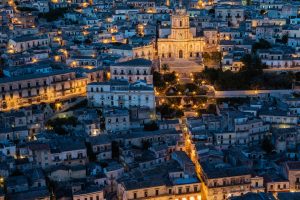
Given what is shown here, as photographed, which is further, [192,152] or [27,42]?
[27,42]

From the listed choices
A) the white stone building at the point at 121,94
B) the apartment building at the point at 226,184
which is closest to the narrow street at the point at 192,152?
the apartment building at the point at 226,184

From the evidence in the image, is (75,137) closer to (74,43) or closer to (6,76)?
(6,76)

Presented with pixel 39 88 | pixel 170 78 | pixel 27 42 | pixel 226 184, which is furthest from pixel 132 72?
pixel 226 184

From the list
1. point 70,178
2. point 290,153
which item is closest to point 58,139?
point 70,178

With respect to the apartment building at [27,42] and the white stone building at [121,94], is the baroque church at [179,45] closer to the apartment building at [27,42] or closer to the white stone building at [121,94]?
the white stone building at [121,94]

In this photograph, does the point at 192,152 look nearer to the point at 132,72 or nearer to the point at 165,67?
the point at 132,72

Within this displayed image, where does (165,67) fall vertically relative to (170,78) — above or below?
above

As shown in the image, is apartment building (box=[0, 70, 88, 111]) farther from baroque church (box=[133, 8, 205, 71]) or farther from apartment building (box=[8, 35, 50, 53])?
apartment building (box=[8, 35, 50, 53])

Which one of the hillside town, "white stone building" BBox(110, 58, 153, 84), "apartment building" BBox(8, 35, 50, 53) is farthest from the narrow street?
"apartment building" BBox(8, 35, 50, 53)
